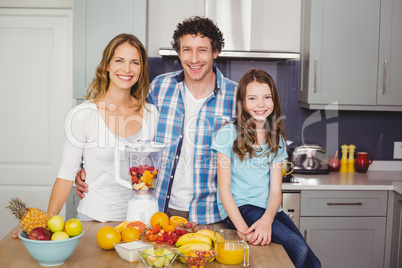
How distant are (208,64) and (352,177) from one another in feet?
5.02

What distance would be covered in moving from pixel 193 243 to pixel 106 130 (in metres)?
0.73

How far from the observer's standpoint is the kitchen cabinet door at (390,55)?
Result: 118 inches

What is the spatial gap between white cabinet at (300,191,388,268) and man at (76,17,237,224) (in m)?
0.97

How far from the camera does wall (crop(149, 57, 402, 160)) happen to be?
11.1 feet

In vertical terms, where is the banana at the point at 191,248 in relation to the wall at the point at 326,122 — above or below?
below

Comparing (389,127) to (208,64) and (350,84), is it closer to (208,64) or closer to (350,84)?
(350,84)

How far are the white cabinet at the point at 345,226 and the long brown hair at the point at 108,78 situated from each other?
129 cm

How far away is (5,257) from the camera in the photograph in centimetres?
140

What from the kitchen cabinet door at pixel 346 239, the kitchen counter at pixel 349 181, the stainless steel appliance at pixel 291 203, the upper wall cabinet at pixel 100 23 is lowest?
the kitchen cabinet door at pixel 346 239

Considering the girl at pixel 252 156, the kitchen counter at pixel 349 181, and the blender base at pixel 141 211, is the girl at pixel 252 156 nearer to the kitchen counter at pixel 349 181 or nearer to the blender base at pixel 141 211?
the blender base at pixel 141 211

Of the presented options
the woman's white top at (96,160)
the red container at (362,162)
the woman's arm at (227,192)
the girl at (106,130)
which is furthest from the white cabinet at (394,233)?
the woman's white top at (96,160)

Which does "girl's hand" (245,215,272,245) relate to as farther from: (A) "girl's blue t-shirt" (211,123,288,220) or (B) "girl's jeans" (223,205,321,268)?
(A) "girl's blue t-shirt" (211,123,288,220)

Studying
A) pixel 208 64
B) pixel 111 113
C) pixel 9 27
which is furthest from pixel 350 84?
pixel 9 27

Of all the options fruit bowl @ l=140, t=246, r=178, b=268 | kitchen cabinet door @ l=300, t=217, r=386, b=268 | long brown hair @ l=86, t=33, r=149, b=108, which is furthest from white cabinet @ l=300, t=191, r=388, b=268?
fruit bowl @ l=140, t=246, r=178, b=268
